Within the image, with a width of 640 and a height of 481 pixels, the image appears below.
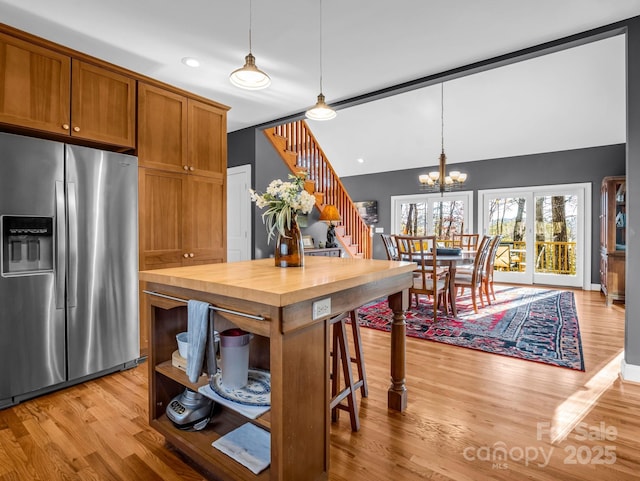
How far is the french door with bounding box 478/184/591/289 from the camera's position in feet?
21.2

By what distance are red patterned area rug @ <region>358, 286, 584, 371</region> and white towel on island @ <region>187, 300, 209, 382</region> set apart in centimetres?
267

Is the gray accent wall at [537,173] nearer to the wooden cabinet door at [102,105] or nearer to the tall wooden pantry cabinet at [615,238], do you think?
the tall wooden pantry cabinet at [615,238]

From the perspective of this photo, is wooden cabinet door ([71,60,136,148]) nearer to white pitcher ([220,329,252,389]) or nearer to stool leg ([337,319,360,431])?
white pitcher ([220,329,252,389])

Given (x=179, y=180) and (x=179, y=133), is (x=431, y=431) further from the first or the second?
(x=179, y=133)

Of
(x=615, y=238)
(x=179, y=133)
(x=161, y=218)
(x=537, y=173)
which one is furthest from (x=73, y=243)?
(x=537, y=173)

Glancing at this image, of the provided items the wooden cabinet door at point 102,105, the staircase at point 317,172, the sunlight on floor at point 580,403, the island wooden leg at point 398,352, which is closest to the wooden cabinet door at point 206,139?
the wooden cabinet door at point 102,105

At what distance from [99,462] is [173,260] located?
5.74 ft

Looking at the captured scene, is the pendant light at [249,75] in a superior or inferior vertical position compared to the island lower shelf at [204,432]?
superior

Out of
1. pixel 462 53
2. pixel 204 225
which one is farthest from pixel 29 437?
pixel 462 53

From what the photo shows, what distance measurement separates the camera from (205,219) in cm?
347

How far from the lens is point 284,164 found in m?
5.31

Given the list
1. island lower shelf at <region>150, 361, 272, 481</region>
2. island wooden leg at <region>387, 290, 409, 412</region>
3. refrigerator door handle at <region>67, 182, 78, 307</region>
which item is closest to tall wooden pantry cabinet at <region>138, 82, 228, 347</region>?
refrigerator door handle at <region>67, 182, 78, 307</region>

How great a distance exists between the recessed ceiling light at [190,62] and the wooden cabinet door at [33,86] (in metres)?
0.89

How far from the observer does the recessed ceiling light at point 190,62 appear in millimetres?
3080
